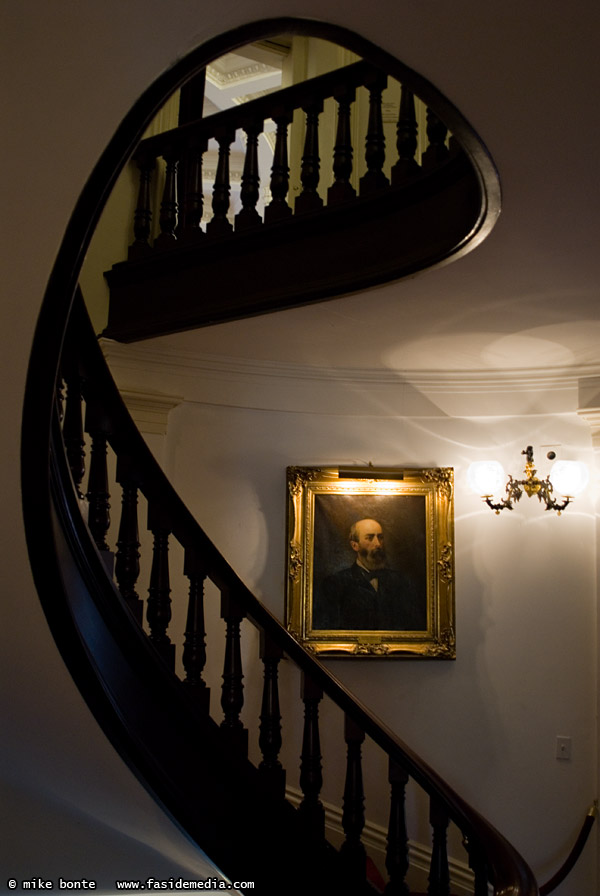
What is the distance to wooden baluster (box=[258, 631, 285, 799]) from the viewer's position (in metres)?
3.14

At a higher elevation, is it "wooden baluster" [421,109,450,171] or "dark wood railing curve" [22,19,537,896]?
"wooden baluster" [421,109,450,171]

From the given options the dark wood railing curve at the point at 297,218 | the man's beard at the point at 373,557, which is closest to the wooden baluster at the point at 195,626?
the dark wood railing curve at the point at 297,218

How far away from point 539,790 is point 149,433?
3.21 metres

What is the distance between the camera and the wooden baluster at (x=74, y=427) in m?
2.90

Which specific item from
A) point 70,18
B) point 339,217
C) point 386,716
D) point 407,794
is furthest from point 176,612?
point 70,18

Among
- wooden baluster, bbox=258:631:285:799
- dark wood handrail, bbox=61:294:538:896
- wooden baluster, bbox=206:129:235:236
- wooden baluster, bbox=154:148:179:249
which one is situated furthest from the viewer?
wooden baluster, bbox=154:148:179:249

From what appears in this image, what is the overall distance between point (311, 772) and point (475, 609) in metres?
2.22

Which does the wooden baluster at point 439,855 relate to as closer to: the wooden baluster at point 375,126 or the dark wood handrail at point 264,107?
the wooden baluster at point 375,126

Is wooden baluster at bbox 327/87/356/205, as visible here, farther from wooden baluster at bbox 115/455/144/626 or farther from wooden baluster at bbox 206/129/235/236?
wooden baluster at bbox 115/455/144/626

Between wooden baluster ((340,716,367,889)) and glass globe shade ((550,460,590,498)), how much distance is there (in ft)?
7.51

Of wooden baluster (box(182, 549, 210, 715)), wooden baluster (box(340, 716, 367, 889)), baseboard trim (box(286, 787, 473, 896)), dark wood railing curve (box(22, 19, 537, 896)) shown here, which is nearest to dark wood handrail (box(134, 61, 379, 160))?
dark wood railing curve (box(22, 19, 537, 896))

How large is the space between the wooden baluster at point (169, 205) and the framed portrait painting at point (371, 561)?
1.65 metres

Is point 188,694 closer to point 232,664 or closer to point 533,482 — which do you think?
point 232,664

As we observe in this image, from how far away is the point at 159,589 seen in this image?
10.3ft
